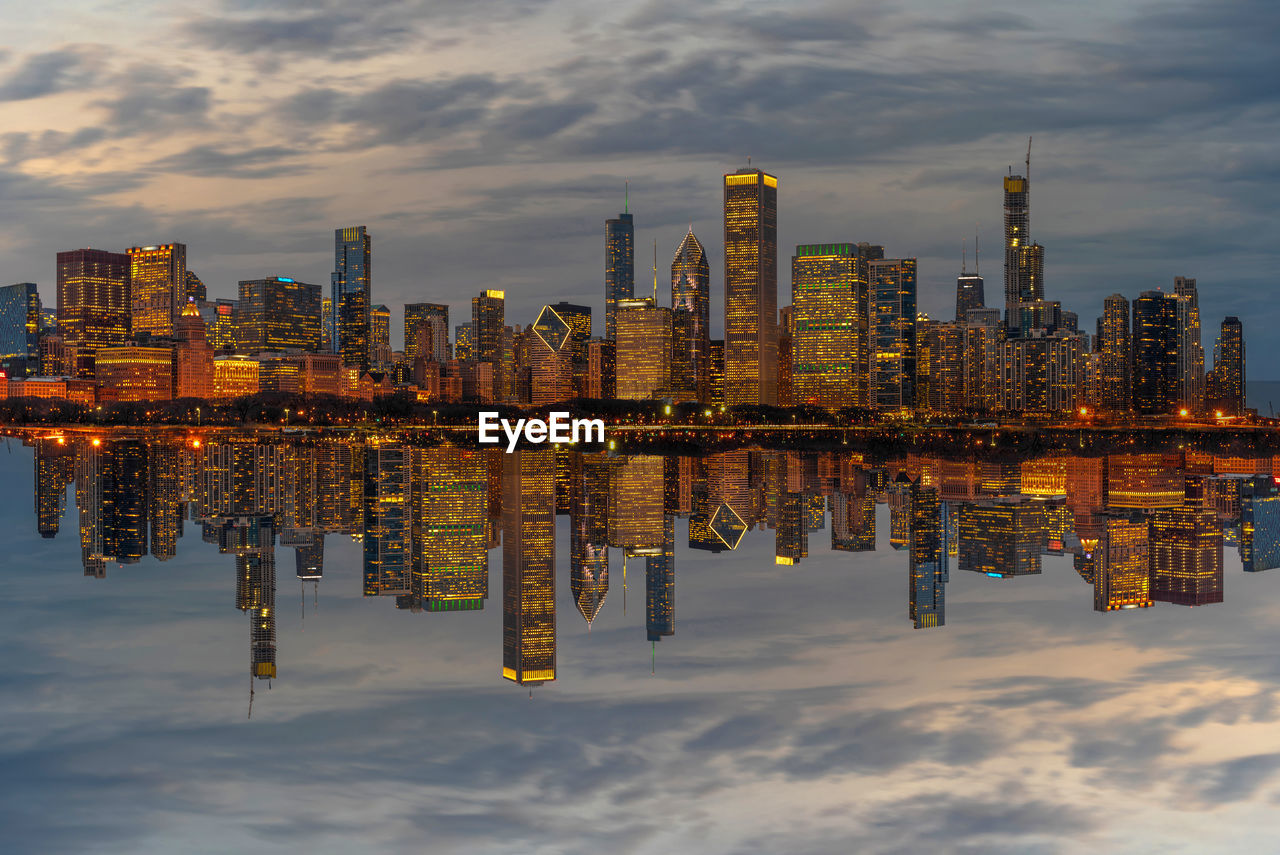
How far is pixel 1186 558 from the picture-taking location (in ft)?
97.3

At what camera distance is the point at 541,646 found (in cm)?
2056

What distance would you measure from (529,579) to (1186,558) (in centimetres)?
1660

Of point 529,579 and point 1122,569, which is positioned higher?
point 1122,569

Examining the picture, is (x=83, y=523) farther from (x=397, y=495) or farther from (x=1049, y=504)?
(x=1049, y=504)

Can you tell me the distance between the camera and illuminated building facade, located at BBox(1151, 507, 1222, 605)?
2497cm

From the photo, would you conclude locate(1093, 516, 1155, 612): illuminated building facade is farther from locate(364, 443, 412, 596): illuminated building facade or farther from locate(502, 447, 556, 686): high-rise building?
locate(364, 443, 412, 596): illuminated building facade

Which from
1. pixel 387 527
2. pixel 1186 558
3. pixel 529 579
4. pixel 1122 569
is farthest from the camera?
pixel 387 527

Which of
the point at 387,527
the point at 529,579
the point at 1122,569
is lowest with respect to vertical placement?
the point at 529,579

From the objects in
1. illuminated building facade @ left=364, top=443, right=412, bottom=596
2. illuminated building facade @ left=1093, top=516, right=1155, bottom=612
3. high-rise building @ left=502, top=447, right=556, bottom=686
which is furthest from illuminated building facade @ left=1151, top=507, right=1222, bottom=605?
illuminated building facade @ left=364, top=443, right=412, bottom=596

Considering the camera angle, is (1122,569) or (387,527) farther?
(387,527)

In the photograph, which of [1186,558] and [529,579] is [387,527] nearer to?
[529,579]

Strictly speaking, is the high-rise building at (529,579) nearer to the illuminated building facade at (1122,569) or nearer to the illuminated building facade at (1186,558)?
the illuminated building facade at (1122,569)

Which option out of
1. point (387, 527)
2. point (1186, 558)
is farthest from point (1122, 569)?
point (387, 527)

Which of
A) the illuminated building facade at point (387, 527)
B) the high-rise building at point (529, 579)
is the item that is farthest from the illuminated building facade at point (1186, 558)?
the illuminated building facade at point (387, 527)
